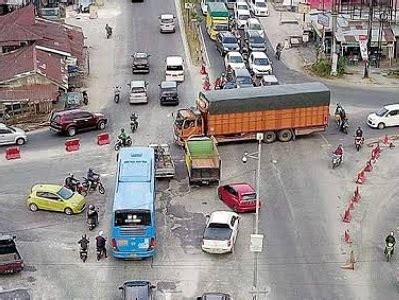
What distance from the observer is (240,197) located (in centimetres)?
4275

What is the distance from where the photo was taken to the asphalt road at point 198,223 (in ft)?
120

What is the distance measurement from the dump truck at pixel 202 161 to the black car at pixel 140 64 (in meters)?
19.6

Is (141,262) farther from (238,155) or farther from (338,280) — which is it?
(238,155)

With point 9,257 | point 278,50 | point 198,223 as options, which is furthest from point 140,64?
point 9,257

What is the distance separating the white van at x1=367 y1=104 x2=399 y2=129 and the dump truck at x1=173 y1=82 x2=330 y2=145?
3.96m

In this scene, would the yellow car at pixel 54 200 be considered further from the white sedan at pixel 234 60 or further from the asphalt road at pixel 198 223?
the white sedan at pixel 234 60

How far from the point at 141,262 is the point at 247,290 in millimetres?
5199

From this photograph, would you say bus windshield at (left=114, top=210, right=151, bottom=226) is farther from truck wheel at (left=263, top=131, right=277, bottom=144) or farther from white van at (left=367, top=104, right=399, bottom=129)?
white van at (left=367, top=104, right=399, bottom=129)

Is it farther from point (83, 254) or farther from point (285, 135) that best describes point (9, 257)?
point (285, 135)

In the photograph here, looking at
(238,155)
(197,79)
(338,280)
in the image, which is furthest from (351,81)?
(338,280)

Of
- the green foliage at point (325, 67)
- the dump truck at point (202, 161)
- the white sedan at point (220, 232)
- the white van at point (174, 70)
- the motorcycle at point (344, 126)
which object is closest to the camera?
the white sedan at point (220, 232)

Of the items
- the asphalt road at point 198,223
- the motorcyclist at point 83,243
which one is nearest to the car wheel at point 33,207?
the asphalt road at point 198,223

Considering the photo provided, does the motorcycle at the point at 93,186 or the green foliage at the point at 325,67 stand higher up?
the green foliage at the point at 325,67

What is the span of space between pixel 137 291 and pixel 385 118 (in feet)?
86.4
